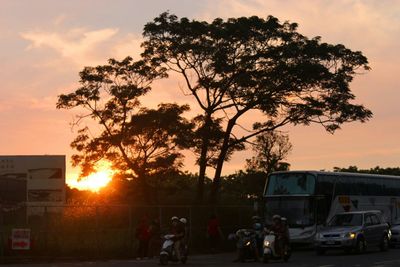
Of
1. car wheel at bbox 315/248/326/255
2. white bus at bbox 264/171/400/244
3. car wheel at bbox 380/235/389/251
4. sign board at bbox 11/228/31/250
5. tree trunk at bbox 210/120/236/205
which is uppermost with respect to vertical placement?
tree trunk at bbox 210/120/236/205

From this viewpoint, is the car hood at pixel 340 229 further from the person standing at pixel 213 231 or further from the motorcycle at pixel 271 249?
the person standing at pixel 213 231

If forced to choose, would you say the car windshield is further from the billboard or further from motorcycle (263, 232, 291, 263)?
the billboard

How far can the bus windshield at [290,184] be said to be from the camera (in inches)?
1399

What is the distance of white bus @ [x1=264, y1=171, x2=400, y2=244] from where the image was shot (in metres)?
35.2

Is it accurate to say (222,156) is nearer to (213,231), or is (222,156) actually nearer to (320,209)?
(320,209)

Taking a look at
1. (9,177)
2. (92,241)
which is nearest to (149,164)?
(9,177)

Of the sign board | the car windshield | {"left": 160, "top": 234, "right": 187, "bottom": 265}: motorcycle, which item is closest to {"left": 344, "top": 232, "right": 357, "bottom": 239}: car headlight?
the car windshield

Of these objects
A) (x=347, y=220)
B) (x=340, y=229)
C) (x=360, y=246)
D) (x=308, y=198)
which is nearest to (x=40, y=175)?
(x=308, y=198)

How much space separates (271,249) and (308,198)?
8987 mm

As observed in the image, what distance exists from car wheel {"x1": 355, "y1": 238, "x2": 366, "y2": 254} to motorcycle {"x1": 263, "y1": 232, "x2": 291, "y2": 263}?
4.33 meters

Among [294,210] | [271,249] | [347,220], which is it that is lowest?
[271,249]

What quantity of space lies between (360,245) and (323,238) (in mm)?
1508

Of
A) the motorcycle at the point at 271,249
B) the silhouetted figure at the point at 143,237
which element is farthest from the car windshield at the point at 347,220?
the silhouetted figure at the point at 143,237

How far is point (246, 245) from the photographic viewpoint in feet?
90.8
